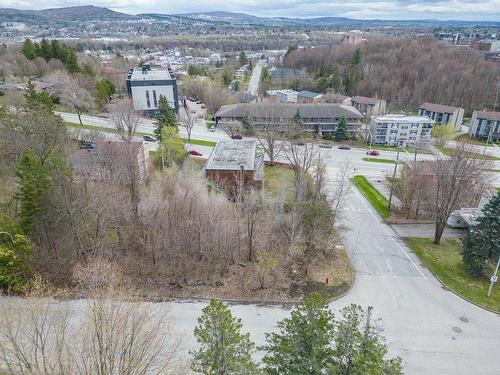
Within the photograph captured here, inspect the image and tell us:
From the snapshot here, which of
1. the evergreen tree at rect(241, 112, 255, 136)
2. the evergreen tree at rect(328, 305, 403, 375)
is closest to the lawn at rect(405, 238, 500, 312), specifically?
the evergreen tree at rect(328, 305, 403, 375)

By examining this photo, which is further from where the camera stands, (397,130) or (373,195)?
(397,130)

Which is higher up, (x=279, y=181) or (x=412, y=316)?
(x=279, y=181)

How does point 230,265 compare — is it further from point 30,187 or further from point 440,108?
point 440,108

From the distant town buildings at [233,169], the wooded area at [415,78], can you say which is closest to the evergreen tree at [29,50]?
the distant town buildings at [233,169]

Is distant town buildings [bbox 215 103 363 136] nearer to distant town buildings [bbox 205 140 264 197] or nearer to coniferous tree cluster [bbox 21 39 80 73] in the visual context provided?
distant town buildings [bbox 205 140 264 197]

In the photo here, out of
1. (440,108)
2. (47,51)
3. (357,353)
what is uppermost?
(47,51)

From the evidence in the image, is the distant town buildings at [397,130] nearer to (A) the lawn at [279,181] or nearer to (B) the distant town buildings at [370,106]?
(B) the distant town buildings at [370,106]

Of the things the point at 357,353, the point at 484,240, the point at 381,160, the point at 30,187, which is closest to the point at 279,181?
the point at 484,240

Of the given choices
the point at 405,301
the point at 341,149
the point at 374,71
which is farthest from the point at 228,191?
the point at 374,71
